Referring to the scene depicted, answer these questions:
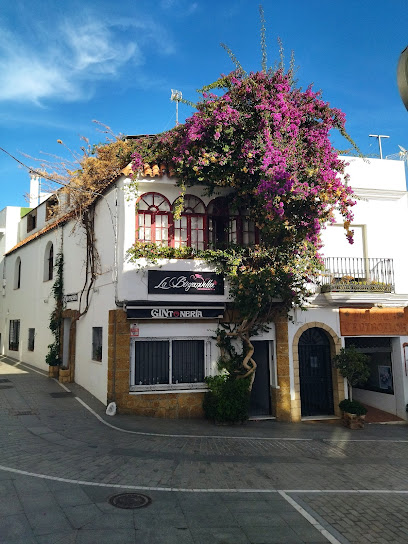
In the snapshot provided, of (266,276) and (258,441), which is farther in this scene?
(266,276)

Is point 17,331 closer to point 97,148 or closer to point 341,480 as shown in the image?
point 97,148

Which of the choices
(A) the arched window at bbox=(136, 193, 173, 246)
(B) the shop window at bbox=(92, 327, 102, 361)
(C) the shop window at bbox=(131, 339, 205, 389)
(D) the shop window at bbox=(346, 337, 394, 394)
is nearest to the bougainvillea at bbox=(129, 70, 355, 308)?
(A) the arched window at bbox=(136, 193, 173, 246)

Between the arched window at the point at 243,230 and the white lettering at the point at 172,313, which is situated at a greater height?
the arched window at the point at 243,230

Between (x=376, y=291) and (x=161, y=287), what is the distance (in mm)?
7540

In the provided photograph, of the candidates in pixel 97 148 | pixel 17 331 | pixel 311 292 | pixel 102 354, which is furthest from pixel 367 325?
pixel 17 331

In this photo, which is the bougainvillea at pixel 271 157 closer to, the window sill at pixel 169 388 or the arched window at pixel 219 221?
the arched window at pixel 219 221

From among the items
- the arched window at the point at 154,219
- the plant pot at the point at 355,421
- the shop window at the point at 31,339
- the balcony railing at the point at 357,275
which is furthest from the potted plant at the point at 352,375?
the shop window at the point at 31,339

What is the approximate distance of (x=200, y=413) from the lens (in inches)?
510

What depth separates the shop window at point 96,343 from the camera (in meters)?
14.2

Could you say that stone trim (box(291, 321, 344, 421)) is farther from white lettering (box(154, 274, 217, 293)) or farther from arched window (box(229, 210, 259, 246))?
white lettering (box(154, 274, 217, 293))

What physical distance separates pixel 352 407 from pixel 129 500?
9.32 m

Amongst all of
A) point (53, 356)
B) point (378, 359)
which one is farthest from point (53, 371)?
point (378, 359)

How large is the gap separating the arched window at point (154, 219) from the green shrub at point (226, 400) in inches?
186

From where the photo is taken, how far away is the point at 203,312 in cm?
1300
